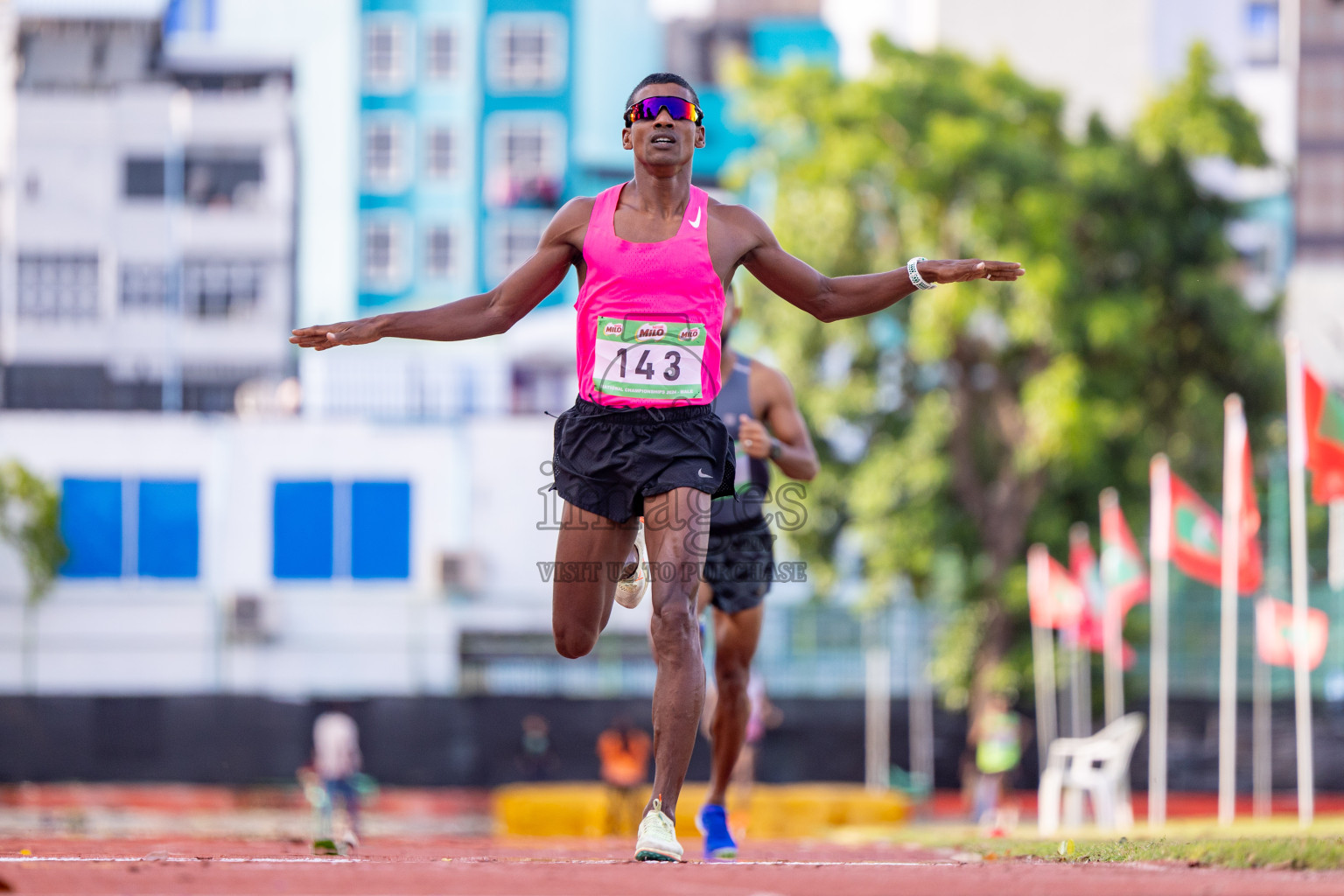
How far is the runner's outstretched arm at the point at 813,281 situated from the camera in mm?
6488

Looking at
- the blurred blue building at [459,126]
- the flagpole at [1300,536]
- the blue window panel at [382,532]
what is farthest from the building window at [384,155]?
the flagpole at [1300,536]

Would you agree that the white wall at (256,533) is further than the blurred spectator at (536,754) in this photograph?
Yes

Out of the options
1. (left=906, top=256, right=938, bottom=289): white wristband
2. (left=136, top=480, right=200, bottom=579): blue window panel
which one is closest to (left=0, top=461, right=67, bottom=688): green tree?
(left=136, top=480, right=200, bottom=579): blue window panel

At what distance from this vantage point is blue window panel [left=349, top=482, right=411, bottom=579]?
37.2 m

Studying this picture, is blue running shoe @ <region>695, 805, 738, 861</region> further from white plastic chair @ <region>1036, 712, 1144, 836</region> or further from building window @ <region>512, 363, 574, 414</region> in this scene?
building window @ <region>512, 363, 574, 414</region>

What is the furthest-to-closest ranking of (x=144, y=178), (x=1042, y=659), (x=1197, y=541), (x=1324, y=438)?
(x=144, y=178) < (x=1042, y=659) < (x=1197, y=541) < (x=1324, y=438)

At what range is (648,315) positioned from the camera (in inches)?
→ 247

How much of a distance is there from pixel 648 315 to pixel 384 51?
157 feet

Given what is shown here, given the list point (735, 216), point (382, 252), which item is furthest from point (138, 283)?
point (735, 216)

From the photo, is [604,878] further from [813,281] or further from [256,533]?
[256,533]

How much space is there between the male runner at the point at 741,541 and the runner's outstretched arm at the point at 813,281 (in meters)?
1.60

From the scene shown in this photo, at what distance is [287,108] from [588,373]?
45.6 m

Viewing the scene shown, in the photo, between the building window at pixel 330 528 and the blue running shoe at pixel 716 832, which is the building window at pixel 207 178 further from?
the blue running shoe at pixel 716 832

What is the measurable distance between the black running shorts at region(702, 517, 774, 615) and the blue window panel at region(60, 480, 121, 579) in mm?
29540
